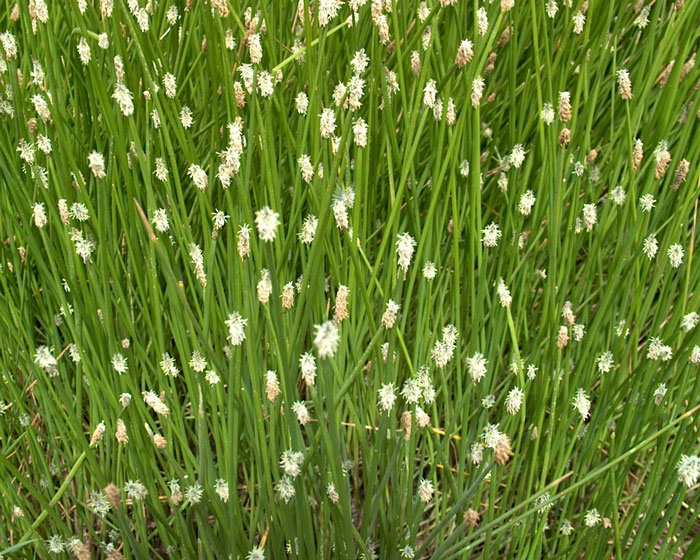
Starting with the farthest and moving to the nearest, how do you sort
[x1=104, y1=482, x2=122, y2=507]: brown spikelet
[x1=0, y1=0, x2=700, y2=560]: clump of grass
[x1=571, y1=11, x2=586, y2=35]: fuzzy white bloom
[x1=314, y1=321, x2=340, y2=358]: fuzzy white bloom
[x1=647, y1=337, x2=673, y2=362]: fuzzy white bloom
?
[x1=571, y1=11, x2=586, y2=35]: fuzzy white bloom < [x1=647, y1=337, x2=673, y2=362]: fuzzy white bloom < [x1=0, y1=0, x2=700, y2=560]: clump of grass < [x1=104, y1=482, x2=122, y2=507]: brown spikelet < [x1=314, y1=321, x2=340, y2=358]: fuzzy white bloom

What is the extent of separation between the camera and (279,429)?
122 cm

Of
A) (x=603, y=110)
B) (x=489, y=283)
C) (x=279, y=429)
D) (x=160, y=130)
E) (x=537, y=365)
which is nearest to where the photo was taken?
(x=279, y=429)

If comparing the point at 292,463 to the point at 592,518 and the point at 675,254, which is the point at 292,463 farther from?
the point at 675,254

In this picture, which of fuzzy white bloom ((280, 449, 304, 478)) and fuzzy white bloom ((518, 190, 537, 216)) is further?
fuzzy white bloom ((518, 190, 537, 216))

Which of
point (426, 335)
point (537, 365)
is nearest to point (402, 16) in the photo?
point (426, 335)

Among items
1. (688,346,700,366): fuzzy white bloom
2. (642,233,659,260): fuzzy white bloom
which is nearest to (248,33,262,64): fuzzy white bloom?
(642,233,659,260): fuzzy white bloom

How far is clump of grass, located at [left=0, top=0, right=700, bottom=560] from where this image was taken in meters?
1.15

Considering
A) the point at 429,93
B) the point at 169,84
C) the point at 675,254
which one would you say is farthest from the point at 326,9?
the point at 675,254

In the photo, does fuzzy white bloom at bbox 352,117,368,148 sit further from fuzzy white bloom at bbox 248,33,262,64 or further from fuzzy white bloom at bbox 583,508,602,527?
fuzzy white bloom at bbox 583,508,602,527

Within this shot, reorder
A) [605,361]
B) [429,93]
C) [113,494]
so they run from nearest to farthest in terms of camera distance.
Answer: [113,494]
[429,93]
[605,361]

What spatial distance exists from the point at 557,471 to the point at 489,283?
1.58ft

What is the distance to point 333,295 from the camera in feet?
4.72

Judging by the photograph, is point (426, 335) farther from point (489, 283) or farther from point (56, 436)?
point (56, 436)

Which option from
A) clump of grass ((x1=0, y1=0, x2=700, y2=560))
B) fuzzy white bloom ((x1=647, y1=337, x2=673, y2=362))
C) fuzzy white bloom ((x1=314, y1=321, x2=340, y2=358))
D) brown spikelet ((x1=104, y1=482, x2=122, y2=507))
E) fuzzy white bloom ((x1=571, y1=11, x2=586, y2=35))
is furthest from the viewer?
fuzzy white bloom ((x1=571, y1=11, x2=586, y2=35))
